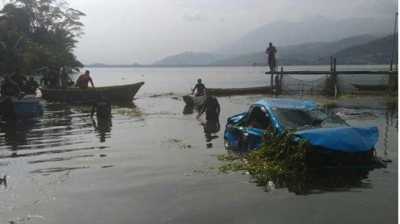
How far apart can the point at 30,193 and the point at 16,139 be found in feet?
28.2

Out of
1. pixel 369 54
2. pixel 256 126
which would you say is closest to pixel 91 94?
pixel 256 126

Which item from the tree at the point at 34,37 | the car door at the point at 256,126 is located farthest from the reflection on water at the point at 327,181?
the tree at the point at 34,37

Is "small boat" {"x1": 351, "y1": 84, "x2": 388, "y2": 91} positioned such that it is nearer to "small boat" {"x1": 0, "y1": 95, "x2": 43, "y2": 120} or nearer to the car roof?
"small boat" {"x1": 0, "y1": 95, "x2": 43, "y2": 120}

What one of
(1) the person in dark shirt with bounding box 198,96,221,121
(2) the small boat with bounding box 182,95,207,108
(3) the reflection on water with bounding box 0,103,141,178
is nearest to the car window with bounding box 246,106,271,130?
(3) the reflection on water with bounding box 0,103,141,178

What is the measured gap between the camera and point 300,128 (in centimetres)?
1119

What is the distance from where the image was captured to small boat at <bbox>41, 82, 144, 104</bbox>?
33.3 meters

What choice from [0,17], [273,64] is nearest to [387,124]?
[273,64]

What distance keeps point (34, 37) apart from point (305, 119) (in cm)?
7983

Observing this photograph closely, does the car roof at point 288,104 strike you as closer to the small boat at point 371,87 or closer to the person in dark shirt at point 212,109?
the person in dark shirt at point 212,109

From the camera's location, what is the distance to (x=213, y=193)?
31.7ft

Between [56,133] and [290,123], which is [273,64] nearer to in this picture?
[56,133]

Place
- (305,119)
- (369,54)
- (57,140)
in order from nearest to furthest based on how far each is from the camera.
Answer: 1. (305,119)
2. (57,140)
3. (369,54)

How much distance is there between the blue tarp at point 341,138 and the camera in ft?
33.4

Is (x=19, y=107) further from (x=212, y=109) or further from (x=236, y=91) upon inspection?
(x=236, y=91)
